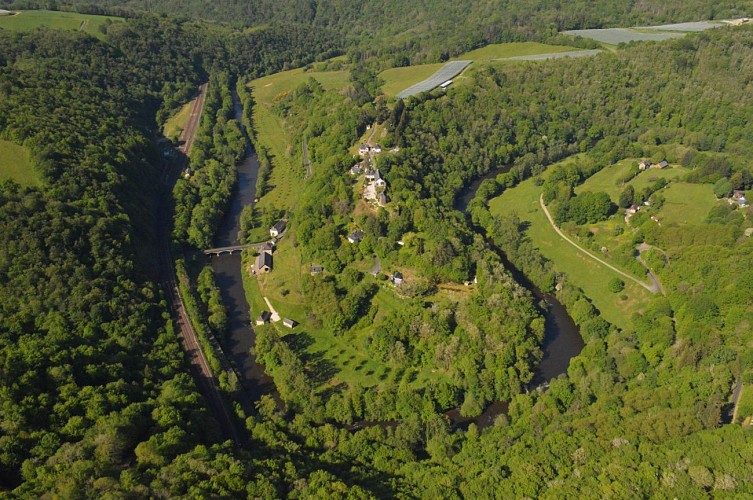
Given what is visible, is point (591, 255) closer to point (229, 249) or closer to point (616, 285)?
point (616, 285)

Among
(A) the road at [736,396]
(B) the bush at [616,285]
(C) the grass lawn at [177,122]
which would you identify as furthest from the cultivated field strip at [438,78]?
(A) the road at [736,396]

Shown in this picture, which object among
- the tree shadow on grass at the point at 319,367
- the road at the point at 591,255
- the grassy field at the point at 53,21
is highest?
the grassy field at the point at 53,21

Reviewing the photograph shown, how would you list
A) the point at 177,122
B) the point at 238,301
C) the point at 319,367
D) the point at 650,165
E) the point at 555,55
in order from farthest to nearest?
the point at 555,55
the point at 177,122
the point at 650,165
the point at 238,301
the point at 319,367

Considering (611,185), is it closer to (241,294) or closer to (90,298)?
(241,294)

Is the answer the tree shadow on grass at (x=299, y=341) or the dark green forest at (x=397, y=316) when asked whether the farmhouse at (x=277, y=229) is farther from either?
the tree shadow on grass at (x=299, y=341)

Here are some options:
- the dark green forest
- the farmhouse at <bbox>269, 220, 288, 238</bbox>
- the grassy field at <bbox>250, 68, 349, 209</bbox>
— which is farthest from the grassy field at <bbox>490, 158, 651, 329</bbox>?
the grassy field at <bbox>250, 68, 349, 209</bbox>

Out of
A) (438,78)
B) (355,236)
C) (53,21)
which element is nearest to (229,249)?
(355,236)

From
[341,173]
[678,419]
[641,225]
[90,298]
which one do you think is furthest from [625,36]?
[90,298]
